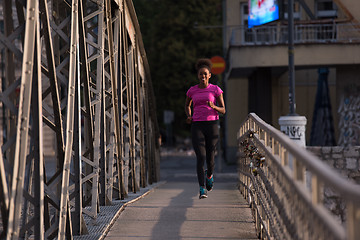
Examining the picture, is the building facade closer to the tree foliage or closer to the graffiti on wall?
the graffiti on wall

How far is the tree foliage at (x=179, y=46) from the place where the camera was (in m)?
60.8

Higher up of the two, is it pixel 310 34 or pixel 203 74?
pixel 310 34

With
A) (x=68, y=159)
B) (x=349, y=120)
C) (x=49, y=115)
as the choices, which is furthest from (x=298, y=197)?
(x=349, y=120)

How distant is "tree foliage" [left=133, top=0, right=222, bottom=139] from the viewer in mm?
60750

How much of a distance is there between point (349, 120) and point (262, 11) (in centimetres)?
552

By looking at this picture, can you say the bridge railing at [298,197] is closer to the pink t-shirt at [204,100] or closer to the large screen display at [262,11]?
the pink t-shirt at [204,100]

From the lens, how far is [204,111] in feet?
32.1

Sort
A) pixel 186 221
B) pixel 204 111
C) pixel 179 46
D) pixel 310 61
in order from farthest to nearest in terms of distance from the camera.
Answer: pixel 179 46 → pixel 310 61 → pixel 204 111 → pixel 186 221

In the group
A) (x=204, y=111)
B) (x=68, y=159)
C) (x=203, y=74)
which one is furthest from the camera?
(x=204, y=111)

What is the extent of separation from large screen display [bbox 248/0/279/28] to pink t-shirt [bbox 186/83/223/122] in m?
19.9

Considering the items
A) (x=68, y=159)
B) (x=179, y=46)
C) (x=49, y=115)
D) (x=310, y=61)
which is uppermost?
(x=179, y=46)

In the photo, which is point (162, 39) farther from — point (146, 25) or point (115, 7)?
point (115, 7)

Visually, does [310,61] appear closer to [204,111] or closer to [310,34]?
[310,34]

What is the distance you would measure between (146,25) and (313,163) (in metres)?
64.0
